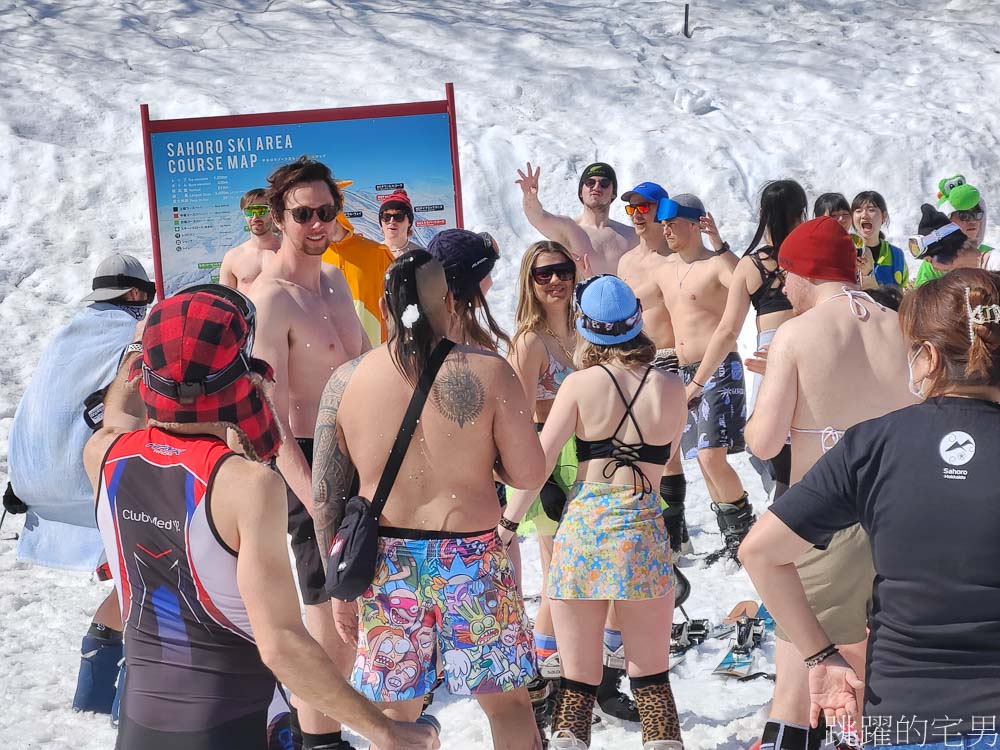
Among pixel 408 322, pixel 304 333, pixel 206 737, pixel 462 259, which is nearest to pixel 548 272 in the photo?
pixel 304 333

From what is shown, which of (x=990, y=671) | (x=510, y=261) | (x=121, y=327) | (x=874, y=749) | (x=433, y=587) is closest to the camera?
(x=990, y=671)

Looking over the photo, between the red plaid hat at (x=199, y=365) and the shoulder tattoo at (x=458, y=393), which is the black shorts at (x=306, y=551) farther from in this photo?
the red plaid hat at (x=199, y=365)

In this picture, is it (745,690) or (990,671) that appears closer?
(990,671)

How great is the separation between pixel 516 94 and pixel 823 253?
10248 mm

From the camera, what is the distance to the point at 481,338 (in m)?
3.69

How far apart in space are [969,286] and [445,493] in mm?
1643

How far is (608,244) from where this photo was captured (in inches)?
290

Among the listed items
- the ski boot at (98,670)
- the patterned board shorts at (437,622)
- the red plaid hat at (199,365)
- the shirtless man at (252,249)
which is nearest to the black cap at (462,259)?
the patterned board shorts at (437,622)

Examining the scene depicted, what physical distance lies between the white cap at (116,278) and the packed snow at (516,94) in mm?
4779

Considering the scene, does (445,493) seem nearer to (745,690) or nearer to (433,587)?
(433,587)

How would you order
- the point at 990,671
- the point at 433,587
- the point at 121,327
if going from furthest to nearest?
the point at 121,327
the point at 433,587
the point at 990,671

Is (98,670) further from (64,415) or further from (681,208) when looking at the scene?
(681,208)

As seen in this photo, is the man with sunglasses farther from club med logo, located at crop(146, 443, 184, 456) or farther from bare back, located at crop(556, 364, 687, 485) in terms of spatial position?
club med logo, located at crop(146, 443, 184, 456)

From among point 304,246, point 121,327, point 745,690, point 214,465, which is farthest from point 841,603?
point 121,327
